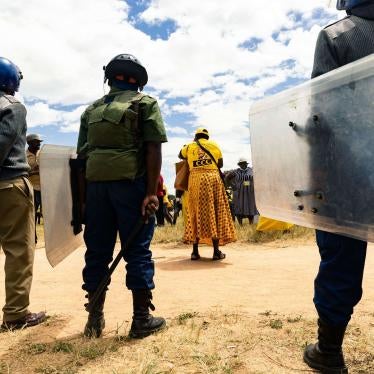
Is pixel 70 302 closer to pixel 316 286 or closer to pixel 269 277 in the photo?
pixel 269 277

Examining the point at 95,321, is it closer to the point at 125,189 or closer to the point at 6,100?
the point at 125,189

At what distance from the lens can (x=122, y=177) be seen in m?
2.75

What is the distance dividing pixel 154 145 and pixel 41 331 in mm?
1508

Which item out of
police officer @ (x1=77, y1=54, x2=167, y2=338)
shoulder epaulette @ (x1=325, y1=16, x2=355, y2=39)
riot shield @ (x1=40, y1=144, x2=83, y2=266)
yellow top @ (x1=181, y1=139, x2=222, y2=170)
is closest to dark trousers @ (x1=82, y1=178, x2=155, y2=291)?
police officer @ (x1=77, y1=54, x2=167, y2=338)

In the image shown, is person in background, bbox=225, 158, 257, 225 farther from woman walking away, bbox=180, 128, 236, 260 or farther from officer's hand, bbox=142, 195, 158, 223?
officer's hand, bbox=142, 195, 158, 223

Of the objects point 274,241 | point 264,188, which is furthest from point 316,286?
point 274,241

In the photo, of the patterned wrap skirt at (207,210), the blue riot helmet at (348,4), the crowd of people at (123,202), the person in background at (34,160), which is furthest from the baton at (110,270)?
the person in background at (34,160)

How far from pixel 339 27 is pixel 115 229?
70.7 inches

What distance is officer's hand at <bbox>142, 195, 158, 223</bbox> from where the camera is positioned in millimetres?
2766

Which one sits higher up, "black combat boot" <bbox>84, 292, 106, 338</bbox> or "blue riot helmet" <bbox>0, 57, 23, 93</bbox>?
"blue riot helmet" <bbox>0, 57, 23, 93</bbox>

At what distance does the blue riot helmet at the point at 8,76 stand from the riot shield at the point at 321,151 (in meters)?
1.91

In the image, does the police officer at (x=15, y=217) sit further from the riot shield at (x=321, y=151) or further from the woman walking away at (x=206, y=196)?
the woman walking away at (x=206, y=196)

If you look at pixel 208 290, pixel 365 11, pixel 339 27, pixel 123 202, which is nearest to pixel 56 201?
pixel 123 202

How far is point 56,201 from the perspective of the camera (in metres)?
2.95
